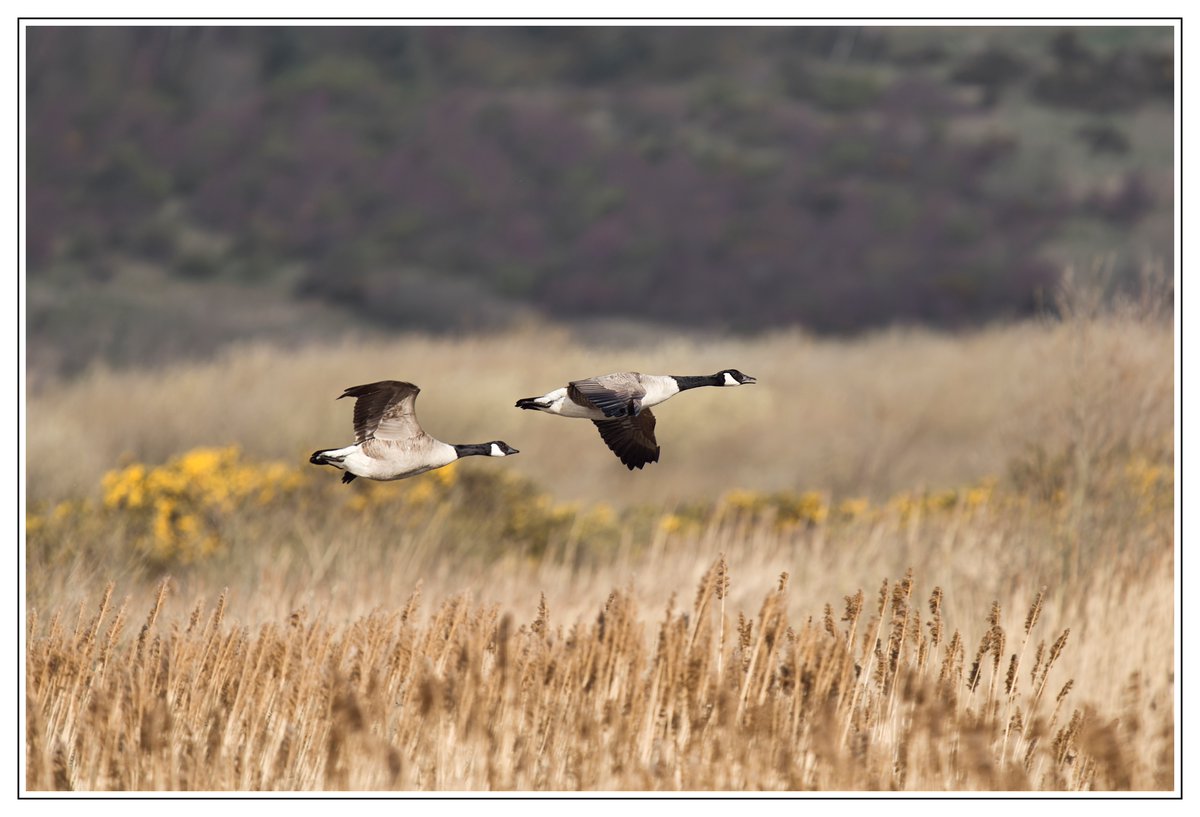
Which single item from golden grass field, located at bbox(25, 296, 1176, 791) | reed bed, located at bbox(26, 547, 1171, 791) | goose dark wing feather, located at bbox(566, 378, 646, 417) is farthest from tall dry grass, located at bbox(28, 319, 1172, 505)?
goose dark wing feather, located at bbox(566, 378, 646, 417)

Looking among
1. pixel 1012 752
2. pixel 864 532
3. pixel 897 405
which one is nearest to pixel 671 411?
pixel 897 405

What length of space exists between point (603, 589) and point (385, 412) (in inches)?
194

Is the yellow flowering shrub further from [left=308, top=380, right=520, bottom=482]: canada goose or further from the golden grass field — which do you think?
[left=308, top=380, right=520, bottom=482]: canada goose

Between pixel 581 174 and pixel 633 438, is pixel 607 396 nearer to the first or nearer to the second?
pixel 633 438

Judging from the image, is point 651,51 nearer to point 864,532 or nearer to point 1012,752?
point 864,532

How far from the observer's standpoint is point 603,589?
7.26m

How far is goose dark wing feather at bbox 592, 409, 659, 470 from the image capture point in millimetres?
2662

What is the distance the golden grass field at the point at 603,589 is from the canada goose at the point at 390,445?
113cm

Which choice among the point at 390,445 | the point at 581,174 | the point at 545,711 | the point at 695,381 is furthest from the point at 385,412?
the point at 581,174

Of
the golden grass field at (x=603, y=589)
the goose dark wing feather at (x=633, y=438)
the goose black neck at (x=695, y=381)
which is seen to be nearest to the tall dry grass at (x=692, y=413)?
the golden grass field at (x=603, y=589)

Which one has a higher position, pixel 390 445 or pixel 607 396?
pixel 607 396

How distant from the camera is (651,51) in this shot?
3559cm

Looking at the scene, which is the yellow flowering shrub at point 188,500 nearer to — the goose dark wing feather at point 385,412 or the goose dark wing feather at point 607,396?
the goose dark wing feather at point 385,412

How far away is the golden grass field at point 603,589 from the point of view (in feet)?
13.0
